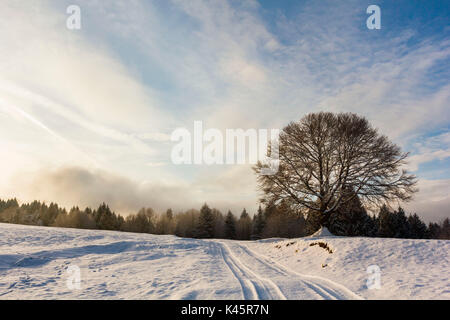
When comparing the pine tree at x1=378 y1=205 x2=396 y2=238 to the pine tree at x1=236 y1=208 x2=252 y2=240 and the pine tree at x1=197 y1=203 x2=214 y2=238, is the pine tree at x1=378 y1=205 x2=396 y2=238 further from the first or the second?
the pine tree at x1=197 y1=203 x2=214 y2=238

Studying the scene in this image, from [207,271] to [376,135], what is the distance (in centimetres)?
1677

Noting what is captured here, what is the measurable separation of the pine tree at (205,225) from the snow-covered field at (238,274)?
44687mm

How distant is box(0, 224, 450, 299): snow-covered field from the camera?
22.0ft

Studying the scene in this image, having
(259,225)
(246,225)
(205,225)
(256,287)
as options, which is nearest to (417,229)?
(259,225)

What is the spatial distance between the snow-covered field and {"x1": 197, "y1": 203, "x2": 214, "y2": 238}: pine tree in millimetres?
44687

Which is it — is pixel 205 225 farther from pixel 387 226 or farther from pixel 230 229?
pixel 387 226

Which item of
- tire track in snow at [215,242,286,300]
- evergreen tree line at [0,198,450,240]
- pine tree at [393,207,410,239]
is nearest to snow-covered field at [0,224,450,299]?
tire track in snow at [215,242,286,300]

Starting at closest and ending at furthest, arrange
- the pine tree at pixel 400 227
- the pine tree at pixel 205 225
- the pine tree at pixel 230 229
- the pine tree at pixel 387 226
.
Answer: the pine tree at pixel 400 227
the pine tree at pixel 387 226
the pine tree at pixel 205 225
the pine tree at pixel 230 229

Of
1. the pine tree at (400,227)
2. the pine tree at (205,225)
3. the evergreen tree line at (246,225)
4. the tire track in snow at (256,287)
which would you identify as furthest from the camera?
the pine tree at (205,225)

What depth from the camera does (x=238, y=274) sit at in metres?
9.24

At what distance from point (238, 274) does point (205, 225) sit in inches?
2021

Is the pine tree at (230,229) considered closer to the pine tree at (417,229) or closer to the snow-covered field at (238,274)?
the pine tree at (417,229)

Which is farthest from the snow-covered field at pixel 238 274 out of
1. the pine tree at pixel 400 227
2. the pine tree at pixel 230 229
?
the pine tree at pixel 230 229

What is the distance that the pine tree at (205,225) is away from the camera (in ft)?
191
